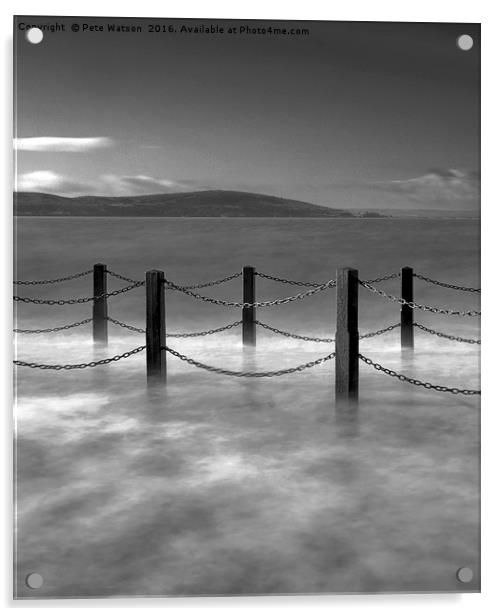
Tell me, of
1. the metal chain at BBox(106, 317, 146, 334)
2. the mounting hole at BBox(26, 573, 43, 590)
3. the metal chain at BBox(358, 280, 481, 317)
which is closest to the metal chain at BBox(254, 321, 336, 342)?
the metal chain at BBox(358, 280, 481, 317)

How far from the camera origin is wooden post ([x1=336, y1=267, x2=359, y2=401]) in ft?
14.5

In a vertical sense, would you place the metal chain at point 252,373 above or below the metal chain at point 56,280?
below

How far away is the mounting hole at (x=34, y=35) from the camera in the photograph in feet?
12.2

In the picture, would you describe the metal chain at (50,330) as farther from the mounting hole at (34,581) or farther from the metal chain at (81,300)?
the mounting hole at (34,581)

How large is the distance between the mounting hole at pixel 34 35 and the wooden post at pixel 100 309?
122cm

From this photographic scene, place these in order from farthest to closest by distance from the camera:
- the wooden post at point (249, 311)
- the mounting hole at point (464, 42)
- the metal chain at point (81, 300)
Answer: the wooden post at point (249, 311), the metal chain at point (81, 300), the mounting hole at point (464, 42)

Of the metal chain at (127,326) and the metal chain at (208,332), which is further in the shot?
the metal chain at (127,326)

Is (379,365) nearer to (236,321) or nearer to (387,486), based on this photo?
(387,486)

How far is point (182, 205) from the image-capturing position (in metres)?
3.90

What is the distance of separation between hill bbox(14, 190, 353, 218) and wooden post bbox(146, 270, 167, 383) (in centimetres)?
96

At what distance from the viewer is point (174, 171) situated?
151 inches

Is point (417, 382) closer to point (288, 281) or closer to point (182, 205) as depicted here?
point (288, 281)

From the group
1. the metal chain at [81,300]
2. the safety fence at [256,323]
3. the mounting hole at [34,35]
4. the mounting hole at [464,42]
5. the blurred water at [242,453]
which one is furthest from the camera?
the safety fence at [256,323]

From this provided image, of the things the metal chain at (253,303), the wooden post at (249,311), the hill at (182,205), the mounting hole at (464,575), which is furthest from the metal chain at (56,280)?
the mounting hole at (464,575)
